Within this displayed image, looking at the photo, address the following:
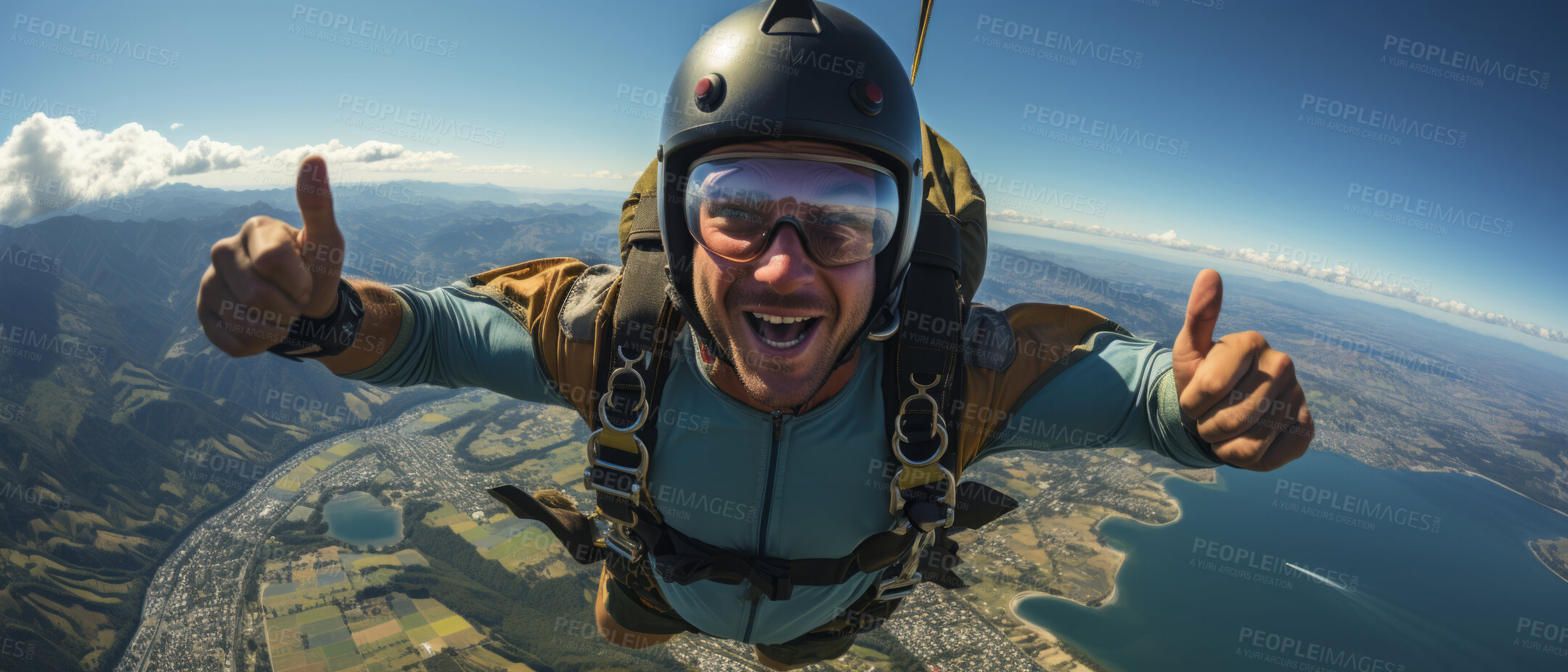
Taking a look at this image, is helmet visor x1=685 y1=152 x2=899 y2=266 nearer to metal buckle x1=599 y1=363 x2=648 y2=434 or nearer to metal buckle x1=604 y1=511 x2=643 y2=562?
metal buckle x1=599 y1=363 x2=648 y2=434

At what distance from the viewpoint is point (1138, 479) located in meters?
53.9

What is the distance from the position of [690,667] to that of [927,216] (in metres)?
32.8

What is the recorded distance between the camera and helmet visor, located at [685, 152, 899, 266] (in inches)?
75.4

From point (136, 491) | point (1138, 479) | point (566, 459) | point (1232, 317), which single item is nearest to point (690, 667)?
point (566, 459)

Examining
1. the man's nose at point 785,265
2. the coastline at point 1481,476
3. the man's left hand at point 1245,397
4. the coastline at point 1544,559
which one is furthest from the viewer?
the coastline at point 1481,476

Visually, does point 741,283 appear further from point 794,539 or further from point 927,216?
point 794,539

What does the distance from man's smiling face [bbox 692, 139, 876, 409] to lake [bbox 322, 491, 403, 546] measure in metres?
51.7

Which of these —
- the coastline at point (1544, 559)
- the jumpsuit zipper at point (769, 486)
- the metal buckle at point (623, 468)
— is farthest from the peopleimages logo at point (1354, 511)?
the metal buckle at point (623, 468)

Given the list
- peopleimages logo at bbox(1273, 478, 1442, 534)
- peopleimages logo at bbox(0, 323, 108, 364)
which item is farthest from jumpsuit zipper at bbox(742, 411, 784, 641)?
peopleimages logo at bbox(0, 323, 108, 364)

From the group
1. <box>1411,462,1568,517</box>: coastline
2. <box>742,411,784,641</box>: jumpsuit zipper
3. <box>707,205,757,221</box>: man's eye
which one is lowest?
<box>1411,462,1568,517</box>: coastline

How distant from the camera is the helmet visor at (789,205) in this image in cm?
191

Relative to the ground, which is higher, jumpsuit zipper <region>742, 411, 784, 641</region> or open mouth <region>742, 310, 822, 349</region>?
open mouth <region>742, 310, 822, 349</region>

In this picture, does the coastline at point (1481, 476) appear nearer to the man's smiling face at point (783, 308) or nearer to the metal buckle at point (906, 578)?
the metal buckle at point (906, 578)

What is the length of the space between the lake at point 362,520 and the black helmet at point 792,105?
169 ft
